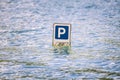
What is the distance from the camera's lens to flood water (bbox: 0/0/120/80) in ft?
15.5

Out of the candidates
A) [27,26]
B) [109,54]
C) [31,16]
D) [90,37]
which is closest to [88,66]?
[109,54]

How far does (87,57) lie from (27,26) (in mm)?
3074

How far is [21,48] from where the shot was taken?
584 cm

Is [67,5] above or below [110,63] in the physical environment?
above

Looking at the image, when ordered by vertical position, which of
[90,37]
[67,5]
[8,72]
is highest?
[67,5]

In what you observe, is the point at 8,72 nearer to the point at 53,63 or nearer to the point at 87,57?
the point at 53,63

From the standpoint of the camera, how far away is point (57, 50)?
223 inches

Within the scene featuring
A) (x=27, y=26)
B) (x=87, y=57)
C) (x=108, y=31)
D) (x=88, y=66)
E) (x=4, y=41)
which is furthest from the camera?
(x=27, y=26)

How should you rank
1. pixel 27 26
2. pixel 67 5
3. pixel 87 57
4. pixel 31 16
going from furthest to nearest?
pixel 67 5 < pixel 31 16 < pixel 27 26 < pixel 87 57

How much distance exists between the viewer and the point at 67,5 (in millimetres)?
12797

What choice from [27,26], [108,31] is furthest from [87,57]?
[27,26]

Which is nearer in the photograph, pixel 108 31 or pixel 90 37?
pixel 90 37

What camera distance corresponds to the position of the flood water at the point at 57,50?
473cm

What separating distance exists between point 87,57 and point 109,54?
421mm
